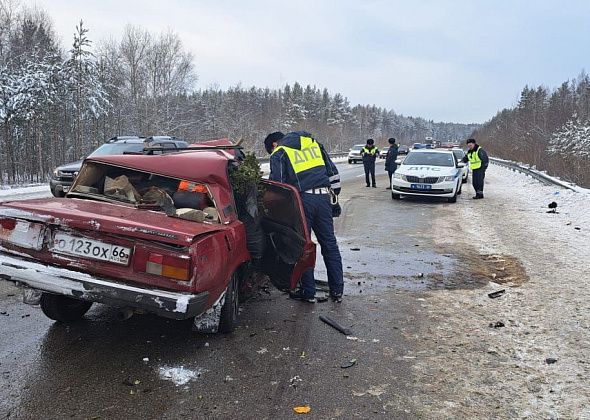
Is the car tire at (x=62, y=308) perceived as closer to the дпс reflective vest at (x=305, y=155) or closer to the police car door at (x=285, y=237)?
the police car door at (x=285, y=237)

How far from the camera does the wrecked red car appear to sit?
337 centimetres

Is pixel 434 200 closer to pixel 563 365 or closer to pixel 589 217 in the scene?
pixel 589 217

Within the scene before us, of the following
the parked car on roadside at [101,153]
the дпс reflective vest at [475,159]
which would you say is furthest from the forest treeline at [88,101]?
the дпс reflective vest at [475,159]

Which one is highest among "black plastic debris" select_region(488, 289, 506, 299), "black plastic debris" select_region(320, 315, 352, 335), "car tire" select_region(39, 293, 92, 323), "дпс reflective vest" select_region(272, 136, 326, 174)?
"дпс reflective vest" select_region(272, 136, 326, 174)

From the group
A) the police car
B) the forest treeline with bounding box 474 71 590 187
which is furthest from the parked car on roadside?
the forest treeline with bounding box 474 71 590 187

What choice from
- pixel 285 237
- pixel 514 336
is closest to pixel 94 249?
pixel 285 237

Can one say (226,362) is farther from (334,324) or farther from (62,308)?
(62,308)

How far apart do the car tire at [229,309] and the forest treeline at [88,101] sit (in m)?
21.9

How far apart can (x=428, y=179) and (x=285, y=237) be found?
9683 mm

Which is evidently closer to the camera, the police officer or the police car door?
the police car door

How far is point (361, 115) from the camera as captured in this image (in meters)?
122

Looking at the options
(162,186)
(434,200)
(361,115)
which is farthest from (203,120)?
(361,115)

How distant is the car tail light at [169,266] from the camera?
11.0ft

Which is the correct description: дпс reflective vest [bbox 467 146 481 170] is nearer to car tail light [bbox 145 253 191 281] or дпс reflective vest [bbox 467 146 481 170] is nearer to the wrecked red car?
the wrecked red car
